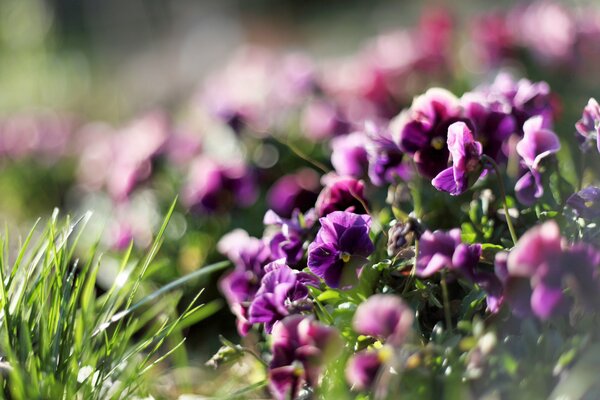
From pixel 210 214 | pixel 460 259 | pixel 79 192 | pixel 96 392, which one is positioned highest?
pixel 460 259

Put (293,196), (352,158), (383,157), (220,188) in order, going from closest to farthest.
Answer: (383,157), (352,158), (293,196), (220,188)

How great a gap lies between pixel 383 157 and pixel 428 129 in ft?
0.43

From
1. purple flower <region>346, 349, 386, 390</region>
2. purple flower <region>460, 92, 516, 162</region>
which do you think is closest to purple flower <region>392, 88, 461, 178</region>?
purple flower <region>460, 92, 516, 162</region>

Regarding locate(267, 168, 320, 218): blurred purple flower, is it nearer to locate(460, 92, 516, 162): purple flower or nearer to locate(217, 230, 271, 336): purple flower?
locate(217, 230, 271, 336): purple flower

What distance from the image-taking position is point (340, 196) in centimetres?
135

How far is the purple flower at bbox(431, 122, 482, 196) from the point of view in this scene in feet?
3.72

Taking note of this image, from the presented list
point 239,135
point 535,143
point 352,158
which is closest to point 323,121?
point 239,135

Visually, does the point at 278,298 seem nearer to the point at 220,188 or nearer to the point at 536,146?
the point at 536,146

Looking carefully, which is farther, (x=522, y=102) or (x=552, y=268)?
(x=522, y=102)

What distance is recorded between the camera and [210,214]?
2129 mm

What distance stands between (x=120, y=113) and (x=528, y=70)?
129 inches

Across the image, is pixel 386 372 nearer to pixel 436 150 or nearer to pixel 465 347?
pixel 465 347

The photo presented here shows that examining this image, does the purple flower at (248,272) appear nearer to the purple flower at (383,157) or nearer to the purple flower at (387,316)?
the purple flower at (383,157)

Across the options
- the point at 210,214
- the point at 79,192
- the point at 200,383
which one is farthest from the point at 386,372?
the point at 79,192
